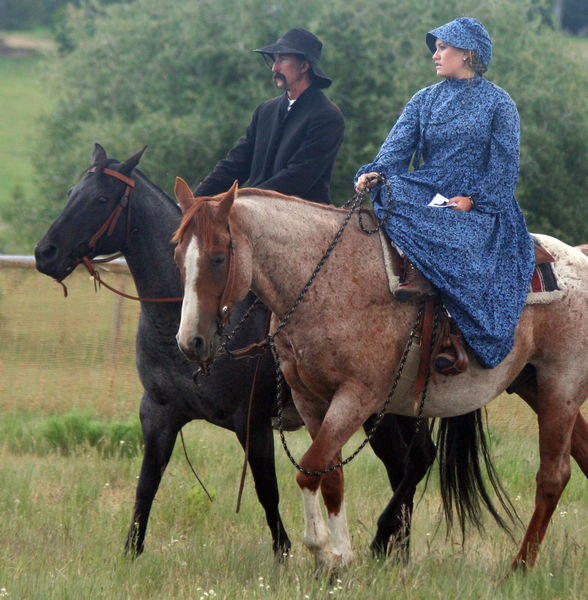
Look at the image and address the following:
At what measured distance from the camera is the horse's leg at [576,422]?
5258 mm

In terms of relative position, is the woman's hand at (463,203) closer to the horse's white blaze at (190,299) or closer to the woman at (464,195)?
the woman at (464,195)

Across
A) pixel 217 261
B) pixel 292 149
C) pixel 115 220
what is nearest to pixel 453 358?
pixel 217 261

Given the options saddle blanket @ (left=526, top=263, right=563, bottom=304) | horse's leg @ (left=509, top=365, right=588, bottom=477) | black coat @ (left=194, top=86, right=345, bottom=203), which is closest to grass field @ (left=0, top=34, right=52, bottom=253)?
black coat @ (left=194, top=86, right=345, bottom=203)

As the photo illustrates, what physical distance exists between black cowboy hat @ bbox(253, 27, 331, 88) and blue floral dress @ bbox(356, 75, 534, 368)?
34.1 inches

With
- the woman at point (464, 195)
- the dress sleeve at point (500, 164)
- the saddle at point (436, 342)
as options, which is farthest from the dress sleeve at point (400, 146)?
the saddle at point (436, 342)

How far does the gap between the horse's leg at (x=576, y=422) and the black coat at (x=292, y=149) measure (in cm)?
148

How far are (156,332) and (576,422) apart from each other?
2.40m

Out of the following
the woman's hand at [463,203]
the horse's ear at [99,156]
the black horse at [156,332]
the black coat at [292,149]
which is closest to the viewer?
the woman's hand at [463,203]

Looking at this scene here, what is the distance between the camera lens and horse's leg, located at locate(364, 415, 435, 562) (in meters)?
5.32

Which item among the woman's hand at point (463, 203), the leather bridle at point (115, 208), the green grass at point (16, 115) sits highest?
the woman's hand at point (463, 203)

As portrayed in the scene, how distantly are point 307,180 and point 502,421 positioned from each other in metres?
3.74

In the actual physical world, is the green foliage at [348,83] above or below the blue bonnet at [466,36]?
below

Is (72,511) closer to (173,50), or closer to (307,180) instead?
(307,180)

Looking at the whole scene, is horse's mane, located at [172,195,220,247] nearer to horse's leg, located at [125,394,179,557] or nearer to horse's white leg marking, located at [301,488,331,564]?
horse's white leg marking, located at [301,488,331,564]
